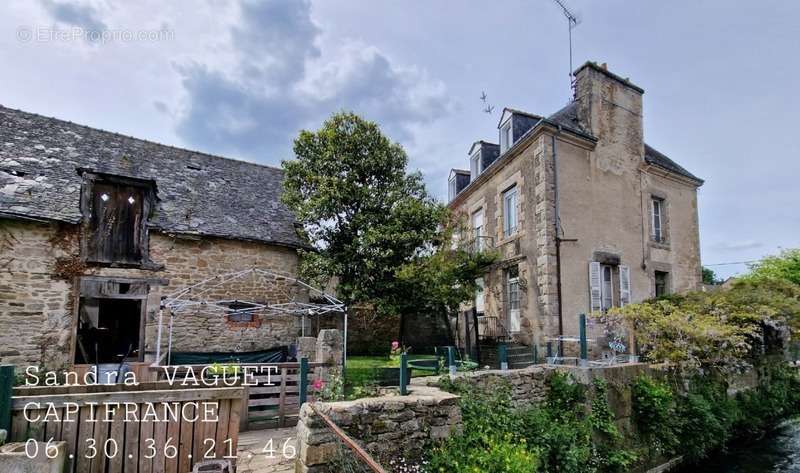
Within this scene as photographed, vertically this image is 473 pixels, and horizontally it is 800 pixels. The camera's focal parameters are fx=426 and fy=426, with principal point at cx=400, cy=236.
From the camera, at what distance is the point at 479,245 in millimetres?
13758

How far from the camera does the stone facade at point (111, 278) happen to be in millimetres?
8336

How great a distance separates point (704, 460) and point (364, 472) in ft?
26.5

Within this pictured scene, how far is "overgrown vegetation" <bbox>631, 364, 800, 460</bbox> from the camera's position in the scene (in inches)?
317

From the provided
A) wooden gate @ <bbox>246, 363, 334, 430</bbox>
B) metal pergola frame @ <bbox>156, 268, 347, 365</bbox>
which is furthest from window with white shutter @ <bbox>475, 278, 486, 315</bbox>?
wooden gate @ <bbox>246, 363, 334, 430</bbox>

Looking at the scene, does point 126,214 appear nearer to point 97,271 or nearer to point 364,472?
point 97,271

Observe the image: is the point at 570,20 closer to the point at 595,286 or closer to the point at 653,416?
the point at 595,286

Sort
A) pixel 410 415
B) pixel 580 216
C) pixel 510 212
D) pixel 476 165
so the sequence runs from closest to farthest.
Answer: pixel 410 415 → pixel 580 216 → pixel 510 212 → pixel 476 165

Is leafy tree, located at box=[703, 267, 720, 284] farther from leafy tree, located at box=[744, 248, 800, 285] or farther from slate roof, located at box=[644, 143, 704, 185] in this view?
slate roof, located at box=[644, 143, 704, 185]

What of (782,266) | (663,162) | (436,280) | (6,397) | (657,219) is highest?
(663,162)

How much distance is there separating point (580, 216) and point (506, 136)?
3378 mm

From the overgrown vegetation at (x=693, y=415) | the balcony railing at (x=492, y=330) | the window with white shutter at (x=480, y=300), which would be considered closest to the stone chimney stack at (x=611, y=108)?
the window with white shutter at (x=480, y=300)

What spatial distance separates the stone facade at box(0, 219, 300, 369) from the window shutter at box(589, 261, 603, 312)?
7805mm

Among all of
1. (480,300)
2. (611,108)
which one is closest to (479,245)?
(480,300)

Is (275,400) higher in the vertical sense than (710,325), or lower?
lower
